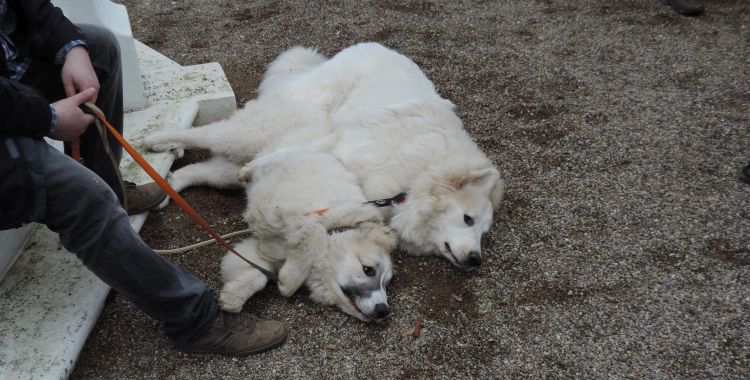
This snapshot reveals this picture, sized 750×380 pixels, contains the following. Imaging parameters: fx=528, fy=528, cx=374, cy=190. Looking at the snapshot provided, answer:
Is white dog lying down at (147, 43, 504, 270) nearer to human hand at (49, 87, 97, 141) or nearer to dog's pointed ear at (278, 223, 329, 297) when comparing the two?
dog's pointed ear at (278, 223, 329, 297)

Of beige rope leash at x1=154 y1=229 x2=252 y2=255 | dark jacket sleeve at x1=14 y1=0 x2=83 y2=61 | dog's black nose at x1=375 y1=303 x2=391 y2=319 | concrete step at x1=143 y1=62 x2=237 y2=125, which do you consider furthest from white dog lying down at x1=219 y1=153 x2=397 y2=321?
concrete step at x1=143 y1=62 x2=237 y2=125

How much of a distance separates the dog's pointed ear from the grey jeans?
454 millimetres

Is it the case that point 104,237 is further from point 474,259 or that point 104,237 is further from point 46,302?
point 474,259

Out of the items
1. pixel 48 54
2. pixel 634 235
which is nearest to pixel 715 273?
pixel 634 235

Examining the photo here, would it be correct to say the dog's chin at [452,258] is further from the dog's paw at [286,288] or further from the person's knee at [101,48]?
the person's knee at [101,48]

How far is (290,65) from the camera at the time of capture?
4.00 meters

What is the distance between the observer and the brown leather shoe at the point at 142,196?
2844 mm

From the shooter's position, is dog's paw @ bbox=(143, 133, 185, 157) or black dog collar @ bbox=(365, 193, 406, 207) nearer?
black dog collar @ bbox=(365, 193, 406, 207)

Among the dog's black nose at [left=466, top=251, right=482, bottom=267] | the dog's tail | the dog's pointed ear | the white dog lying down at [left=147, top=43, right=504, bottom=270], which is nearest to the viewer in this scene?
the dog's pointed ear

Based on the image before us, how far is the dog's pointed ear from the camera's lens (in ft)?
8.29

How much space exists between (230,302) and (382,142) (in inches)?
49.5

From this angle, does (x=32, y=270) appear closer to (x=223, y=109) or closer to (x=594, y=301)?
(x=223, y=109)

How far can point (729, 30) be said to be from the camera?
198 inches

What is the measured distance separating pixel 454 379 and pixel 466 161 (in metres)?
1.17
